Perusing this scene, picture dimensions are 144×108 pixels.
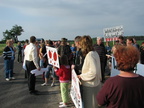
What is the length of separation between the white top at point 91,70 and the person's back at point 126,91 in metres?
1.20

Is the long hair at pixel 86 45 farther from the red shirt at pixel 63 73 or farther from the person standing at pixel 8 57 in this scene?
the person standing at pixel 8 57

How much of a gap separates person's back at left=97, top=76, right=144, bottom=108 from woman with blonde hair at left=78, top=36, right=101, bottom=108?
1219mm

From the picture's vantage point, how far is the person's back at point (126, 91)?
169cm

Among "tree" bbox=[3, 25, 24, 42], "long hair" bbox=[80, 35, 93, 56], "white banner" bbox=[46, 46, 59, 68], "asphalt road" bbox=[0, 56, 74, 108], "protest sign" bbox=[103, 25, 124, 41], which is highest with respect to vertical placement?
"tree" bbox=[3, 25, 24, 42]

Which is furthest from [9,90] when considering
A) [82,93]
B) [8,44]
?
[82,93]

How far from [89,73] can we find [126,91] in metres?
1.35

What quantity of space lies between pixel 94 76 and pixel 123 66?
1330mm

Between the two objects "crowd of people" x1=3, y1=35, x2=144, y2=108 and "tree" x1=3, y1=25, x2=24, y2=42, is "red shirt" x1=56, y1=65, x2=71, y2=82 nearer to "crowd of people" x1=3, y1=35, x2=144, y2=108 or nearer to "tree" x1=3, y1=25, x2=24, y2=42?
"crowd of people" x1=3, y1=35, x2=144, y2=108

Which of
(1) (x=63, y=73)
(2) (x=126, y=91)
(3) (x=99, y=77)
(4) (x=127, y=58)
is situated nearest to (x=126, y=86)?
(2) (x=126, y=91)

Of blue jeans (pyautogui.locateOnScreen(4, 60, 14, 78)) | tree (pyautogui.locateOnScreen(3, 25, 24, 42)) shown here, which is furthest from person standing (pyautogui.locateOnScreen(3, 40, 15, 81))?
tree (pyautogui.locateOnScreen(3, 25, 24, 42))

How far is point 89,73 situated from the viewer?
3.02m

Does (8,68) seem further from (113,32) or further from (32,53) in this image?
(113,32)

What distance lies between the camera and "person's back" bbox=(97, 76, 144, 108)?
1.69 metres

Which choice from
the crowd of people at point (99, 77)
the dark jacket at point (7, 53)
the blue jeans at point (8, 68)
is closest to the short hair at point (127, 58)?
the crowd of people at point (99, 77)
